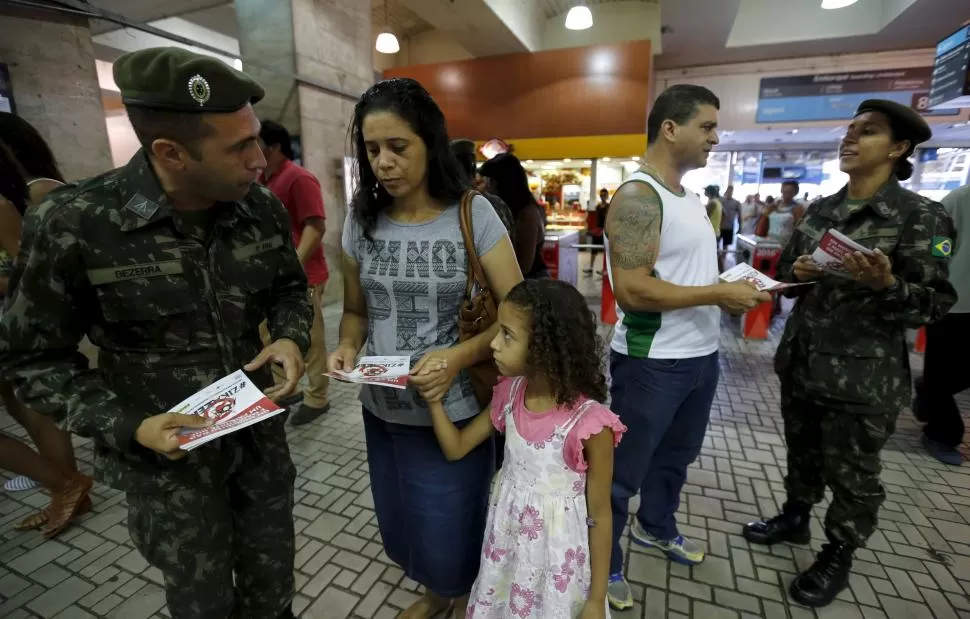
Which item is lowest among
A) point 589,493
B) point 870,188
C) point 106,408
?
point 589,493

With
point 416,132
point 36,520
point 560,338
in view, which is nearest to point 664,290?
point 560,338

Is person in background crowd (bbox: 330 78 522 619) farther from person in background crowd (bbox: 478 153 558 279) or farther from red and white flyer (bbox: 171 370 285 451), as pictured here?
person in background crowd (bbox: 478 153 558 279)

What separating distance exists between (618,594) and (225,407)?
176cm

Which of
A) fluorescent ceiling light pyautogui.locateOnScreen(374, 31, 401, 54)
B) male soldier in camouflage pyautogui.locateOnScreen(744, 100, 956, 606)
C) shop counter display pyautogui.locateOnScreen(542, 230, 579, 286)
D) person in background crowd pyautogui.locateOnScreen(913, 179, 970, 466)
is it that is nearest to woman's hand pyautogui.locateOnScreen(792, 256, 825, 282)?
male soldier in camouflage pyautogui.locateOnScreen(744, 100, 956, 606)

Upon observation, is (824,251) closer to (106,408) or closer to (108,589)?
(106,408)

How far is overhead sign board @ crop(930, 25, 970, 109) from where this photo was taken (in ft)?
16.3

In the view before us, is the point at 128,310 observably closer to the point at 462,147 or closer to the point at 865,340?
the point at 865,340

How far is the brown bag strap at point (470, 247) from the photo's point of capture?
4.66 feet

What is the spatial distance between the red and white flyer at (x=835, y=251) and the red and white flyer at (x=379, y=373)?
1.53m

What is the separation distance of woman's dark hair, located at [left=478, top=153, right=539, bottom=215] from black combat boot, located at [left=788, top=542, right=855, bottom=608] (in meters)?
2.55

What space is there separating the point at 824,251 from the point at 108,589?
11.1 ft

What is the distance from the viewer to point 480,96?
9672 millimetres

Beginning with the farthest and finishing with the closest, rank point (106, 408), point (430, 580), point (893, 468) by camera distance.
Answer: point (893, 468)
point (430, 580)
point (106, 408)

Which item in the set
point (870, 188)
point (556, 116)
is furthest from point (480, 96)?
point (870, 188)
